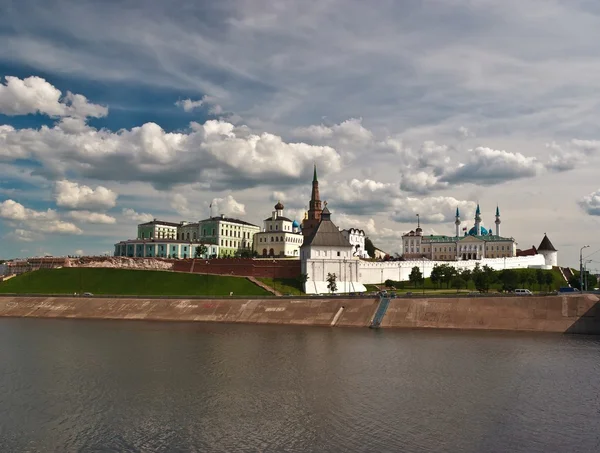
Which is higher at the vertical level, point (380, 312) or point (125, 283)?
point (125, 283)

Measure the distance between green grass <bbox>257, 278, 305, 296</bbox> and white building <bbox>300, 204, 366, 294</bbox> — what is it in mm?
1642

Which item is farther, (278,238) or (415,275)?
(278,238)

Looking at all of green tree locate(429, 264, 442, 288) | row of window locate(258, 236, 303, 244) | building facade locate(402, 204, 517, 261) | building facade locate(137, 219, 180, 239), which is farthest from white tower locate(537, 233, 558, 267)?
building facade locate(137, 219, 180, 239)

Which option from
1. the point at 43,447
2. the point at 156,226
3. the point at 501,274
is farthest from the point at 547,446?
the point at 156,226

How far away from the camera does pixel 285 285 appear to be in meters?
94.4

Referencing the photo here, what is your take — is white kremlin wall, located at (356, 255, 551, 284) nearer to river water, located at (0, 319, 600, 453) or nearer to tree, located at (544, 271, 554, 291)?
tree, located at (544, 271, 554, 291)

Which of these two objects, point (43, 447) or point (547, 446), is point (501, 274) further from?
point (43, 447)

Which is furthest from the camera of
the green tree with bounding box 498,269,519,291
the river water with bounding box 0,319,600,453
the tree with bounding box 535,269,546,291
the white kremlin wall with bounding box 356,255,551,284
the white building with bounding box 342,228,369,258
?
the white building with bounding box 342,228,369,258

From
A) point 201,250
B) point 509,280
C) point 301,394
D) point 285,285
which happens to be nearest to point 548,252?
point 509,280

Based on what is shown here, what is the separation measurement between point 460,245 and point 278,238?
46494 mm

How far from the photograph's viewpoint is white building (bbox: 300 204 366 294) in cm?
9362

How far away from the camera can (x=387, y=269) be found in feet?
331

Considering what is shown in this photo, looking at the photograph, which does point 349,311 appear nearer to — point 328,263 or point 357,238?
point 328,263

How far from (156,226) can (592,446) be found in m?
132
